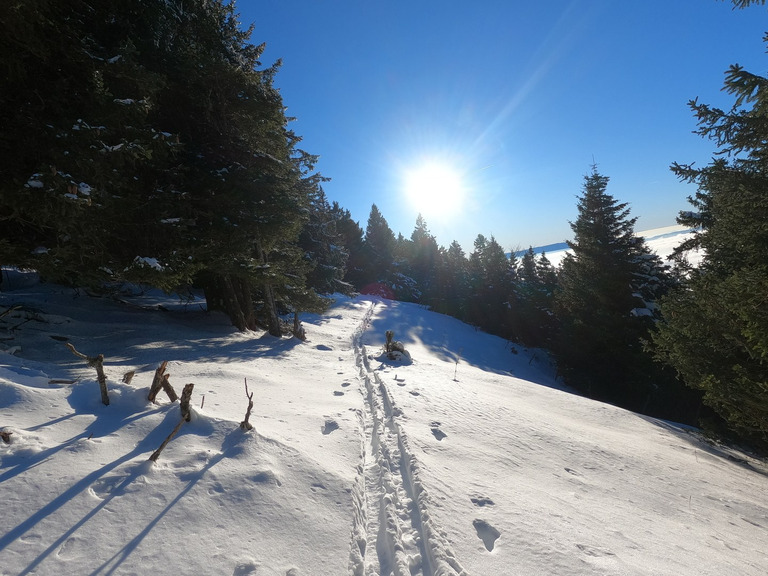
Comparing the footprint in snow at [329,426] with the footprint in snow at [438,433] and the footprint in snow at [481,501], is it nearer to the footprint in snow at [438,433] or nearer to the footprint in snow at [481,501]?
the footprint in snow at [438,433]

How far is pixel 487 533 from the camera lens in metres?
3.55

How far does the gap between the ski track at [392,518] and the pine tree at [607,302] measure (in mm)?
17429

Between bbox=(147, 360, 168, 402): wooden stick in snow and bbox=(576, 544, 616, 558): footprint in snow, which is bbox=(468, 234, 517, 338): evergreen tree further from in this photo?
bbox=(147, 360, 168, 402): wooden stick in snow

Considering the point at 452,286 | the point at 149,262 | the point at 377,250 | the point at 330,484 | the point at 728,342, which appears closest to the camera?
the point at 330,484

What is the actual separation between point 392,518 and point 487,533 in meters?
1.02

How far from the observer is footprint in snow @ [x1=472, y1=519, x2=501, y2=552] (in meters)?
3.40

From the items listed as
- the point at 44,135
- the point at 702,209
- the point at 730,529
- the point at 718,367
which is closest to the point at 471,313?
the point at 702,209

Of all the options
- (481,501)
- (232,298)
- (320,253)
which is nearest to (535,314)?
(320,253)

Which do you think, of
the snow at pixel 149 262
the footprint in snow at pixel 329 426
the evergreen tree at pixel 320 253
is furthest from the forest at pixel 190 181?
the evergreen tree at pixel 320 253

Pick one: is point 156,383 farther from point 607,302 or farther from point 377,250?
point 377,250

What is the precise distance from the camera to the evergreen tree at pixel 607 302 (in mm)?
18125

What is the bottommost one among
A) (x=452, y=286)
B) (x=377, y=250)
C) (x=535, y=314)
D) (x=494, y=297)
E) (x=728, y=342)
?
(x=728, y=342)

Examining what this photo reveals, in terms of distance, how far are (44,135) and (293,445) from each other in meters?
7.33

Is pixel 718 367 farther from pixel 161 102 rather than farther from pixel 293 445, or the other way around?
pixel 161 102
